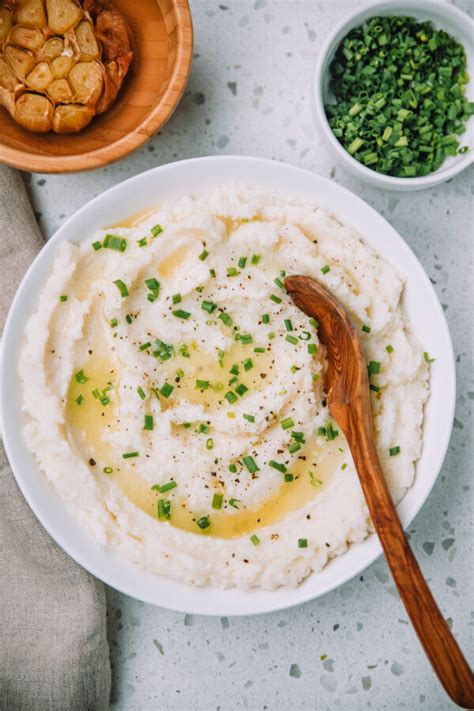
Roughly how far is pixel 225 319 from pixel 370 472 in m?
0.99

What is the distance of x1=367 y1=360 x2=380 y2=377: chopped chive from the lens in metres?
3.28

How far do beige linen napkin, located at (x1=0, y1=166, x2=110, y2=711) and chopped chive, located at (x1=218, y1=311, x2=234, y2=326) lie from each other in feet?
3.45

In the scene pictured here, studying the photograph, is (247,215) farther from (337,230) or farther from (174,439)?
(174,439)

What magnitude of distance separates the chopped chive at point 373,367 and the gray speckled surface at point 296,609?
69cm

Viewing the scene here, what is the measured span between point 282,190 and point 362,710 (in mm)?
2808

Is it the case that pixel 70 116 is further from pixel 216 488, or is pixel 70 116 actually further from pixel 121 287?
pixel 216 488

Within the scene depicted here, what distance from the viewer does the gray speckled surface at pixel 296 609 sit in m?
3.69

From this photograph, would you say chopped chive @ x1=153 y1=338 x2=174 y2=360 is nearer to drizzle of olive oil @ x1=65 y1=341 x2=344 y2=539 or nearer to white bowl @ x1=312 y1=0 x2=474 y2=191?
drizzle of olive oil @ x1=65 y1=341 x2=344 y2=539

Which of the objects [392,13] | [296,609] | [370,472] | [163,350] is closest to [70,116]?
[163,350]

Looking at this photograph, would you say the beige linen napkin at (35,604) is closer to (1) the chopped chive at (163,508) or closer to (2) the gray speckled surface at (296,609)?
(2) the gray speckled surface at (296,609)

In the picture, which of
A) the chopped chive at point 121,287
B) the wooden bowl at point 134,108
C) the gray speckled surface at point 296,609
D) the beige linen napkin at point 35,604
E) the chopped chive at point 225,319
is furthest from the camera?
the gray speckled surface at point 296,609

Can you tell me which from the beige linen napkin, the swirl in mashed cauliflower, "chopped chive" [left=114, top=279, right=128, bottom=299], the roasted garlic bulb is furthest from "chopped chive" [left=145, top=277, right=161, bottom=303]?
the roasted garlic bulb

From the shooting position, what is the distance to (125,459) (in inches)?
129

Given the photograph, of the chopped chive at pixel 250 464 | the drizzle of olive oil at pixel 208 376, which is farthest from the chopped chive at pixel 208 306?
the chopped chive at pixel 250 464
